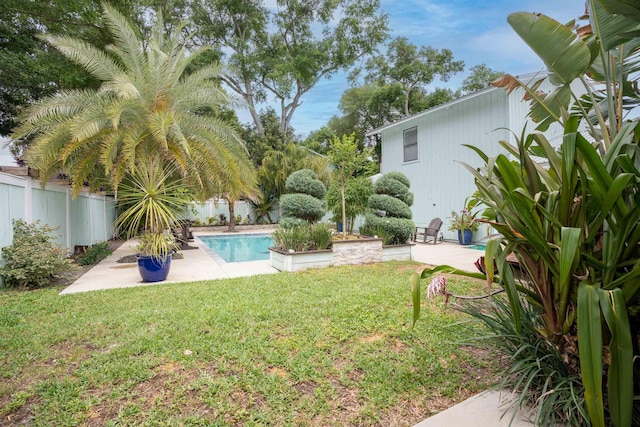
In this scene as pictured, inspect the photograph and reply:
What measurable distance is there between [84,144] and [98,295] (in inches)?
181

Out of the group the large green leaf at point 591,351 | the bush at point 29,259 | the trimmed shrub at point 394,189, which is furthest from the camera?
the trimmed shrub at point 394,189

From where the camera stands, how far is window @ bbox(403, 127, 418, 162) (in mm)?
15250

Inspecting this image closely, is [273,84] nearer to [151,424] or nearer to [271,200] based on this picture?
[271,200]

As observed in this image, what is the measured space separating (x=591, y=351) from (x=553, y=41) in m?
2.17

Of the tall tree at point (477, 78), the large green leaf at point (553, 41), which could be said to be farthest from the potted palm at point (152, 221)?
the tall tree at point (477, 78)

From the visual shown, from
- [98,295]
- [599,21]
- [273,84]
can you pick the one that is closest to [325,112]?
[273,84]

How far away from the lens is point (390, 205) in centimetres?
951

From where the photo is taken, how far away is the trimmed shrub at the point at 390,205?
9.52m

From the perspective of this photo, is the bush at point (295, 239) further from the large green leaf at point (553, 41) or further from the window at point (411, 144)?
the window at point (411, 144)

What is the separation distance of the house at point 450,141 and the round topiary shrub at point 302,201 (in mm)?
4710

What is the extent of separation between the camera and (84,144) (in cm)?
834

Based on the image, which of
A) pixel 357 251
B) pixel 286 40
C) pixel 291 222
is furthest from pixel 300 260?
pixel 286 40

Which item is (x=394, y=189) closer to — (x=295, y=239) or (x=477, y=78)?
(x=295, y=239)

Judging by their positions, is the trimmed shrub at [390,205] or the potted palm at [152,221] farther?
the trimmed shrub at [390,205]
